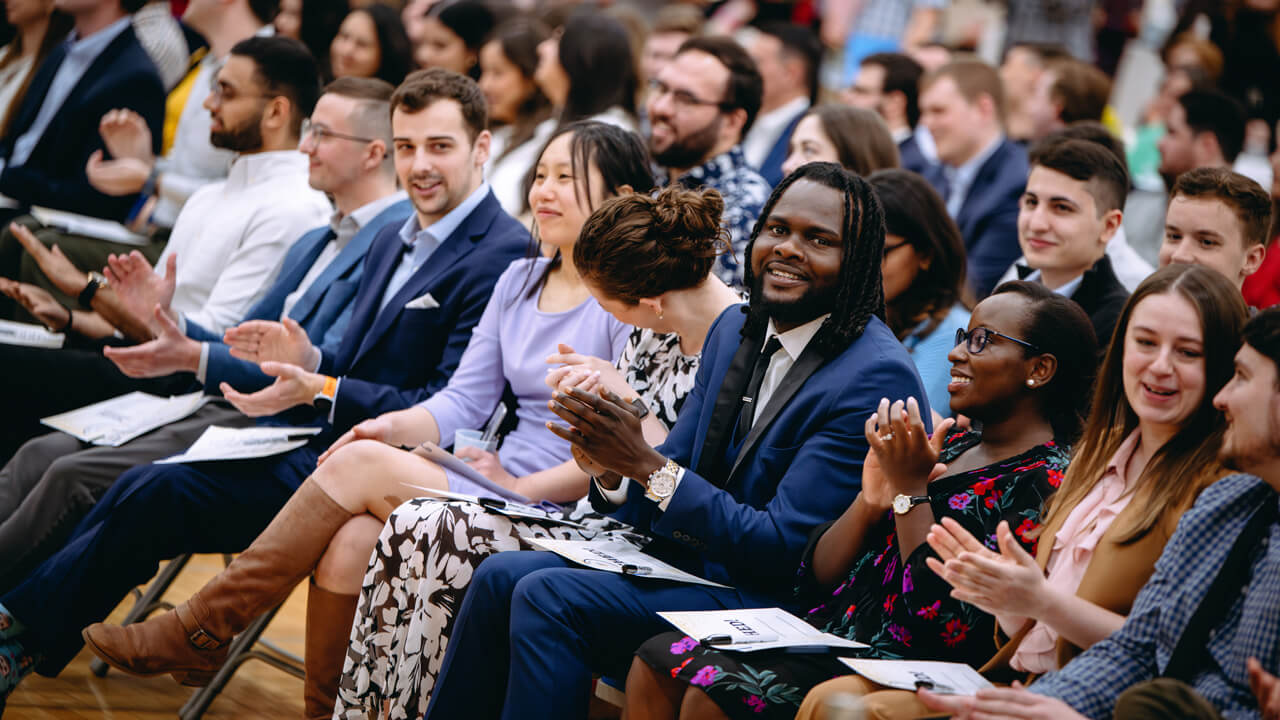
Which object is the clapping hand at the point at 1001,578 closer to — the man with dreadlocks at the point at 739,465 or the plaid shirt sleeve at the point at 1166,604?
the plaid shirt sleeve at the point at 1166,604

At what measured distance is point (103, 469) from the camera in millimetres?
3684

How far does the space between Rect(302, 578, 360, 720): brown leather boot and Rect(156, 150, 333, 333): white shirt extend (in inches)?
58.7

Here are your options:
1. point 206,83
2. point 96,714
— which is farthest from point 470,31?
point 96,714

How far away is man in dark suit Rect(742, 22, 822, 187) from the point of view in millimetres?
6020

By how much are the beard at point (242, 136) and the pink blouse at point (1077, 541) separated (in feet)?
10.8

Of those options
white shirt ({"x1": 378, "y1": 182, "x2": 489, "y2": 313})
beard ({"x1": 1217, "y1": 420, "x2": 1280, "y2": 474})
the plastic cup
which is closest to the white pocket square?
white shirt ({"x1": 378, "y1": 182, "x2": 489, "y2": 313})

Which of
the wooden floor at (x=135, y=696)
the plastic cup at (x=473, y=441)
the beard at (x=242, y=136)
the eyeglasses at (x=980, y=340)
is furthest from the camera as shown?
the beard at (x=242, y=136)

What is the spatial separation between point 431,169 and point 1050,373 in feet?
6.76

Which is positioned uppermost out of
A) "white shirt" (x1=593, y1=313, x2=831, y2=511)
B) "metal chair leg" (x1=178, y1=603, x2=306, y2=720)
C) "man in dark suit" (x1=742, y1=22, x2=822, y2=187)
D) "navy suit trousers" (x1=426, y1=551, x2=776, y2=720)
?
"man in dark suit" (x1=742, y1=22, x2=822, y2=187)

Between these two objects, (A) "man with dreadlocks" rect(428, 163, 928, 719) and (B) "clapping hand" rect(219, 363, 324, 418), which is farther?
(B) "clapping hand" rect(219, 363, 324, 418)

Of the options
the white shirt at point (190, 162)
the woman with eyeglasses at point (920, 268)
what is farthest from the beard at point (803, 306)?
the white shirt at point (190, 162)

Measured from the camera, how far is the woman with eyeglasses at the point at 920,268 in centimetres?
347

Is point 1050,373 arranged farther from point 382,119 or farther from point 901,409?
point 382,119

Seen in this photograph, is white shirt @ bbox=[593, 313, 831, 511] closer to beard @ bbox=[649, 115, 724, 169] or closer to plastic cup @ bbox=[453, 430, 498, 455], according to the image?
plastic cup @ bbox=[453, 430, 498, 455]
